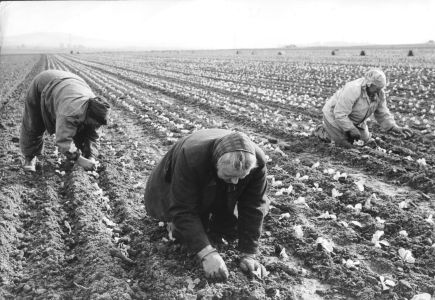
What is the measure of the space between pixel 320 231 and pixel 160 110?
635 centimetres

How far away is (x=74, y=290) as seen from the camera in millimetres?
2963

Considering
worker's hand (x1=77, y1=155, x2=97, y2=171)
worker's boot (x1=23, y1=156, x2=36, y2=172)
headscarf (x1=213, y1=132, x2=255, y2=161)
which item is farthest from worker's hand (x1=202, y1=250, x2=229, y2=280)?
worker's boot (x1=23, y1=156, x2=36, y2=172)

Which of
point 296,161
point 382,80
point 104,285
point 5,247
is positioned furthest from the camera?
point 296,161

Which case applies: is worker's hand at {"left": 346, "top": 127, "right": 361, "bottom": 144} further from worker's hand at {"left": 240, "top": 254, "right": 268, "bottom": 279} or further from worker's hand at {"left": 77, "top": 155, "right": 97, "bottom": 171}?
worker's hand at {"left": 77, "top": 155, "right": 97, "bottom": 171}

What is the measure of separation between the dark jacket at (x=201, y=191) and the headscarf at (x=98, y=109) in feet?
4.68

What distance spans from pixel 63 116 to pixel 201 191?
214 cm

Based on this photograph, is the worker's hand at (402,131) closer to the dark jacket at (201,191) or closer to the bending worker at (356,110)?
the bending worker at (356,110)

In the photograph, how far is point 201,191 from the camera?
2881 mm

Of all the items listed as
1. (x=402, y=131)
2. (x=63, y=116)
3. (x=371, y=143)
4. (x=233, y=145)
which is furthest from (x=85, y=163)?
(x=402, y=131)

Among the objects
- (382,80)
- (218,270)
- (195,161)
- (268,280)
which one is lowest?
(268,280)

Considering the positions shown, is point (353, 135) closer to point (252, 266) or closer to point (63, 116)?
point (252, 266)

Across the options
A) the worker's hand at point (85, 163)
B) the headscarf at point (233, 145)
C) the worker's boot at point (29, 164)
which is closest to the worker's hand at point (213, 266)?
the headscarf at point (233, 145)

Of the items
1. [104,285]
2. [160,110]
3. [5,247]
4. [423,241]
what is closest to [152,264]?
[104,285]

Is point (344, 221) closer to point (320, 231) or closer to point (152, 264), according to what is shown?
point (320, 231)
